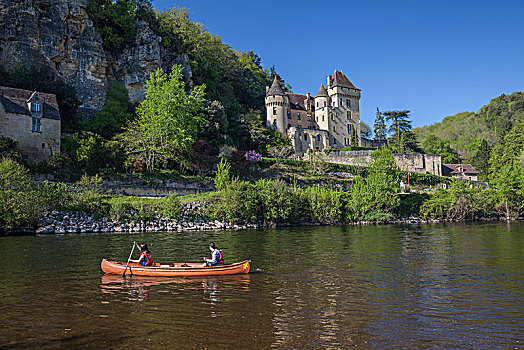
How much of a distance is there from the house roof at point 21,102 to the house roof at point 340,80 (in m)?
64.8

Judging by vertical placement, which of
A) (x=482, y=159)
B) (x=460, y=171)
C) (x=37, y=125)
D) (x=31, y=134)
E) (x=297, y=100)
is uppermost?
(x=297, y=100)

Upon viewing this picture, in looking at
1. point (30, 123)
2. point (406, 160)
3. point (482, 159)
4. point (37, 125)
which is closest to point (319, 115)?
point (406, 160)

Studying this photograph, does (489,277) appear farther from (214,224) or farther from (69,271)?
(214,224)

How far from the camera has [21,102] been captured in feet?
137

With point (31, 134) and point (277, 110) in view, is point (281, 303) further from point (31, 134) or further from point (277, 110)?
point (277, 110)

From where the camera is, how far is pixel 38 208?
3052 cm

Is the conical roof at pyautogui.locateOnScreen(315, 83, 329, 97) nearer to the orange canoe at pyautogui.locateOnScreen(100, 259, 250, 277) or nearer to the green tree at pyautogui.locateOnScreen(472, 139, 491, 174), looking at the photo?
the green tree at pyautogui.locateOnScreen(472, 139, 491, 174)

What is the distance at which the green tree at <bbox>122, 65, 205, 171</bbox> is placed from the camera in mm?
46469

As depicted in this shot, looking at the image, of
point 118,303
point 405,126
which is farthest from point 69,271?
point 405,126

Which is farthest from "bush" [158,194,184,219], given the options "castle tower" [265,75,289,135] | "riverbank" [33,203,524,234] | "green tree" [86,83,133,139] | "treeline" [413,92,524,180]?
"treeline" [413,92,524,180]

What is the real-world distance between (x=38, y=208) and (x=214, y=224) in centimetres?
1476

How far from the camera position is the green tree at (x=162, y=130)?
46469 millimetres

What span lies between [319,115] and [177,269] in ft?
262

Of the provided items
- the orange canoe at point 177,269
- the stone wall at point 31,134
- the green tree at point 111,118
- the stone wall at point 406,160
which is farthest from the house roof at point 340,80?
the orange canoe at point 177,269
